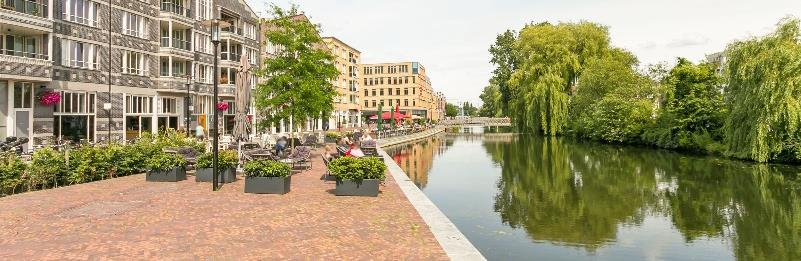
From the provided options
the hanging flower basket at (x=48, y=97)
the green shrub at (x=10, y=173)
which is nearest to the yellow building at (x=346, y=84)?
the hanging flower basket at (x=48, y=97)

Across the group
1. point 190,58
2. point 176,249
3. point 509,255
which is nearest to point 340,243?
point 176,249

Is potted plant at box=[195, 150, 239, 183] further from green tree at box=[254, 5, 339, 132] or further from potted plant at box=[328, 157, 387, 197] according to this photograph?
green tree at box=[254, 5, 339, 132]

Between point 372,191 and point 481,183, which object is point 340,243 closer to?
point 372,191

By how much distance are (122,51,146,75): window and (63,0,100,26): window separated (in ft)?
10.9

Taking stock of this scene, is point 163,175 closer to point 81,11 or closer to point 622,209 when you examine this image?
point 622,209

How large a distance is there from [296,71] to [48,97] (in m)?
12.6

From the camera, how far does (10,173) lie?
13.2 m

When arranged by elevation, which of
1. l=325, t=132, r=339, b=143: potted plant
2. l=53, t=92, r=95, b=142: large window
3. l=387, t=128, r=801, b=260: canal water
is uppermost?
l=53, t=92, r=95, b=142: large window

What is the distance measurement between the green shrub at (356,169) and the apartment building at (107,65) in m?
20.2

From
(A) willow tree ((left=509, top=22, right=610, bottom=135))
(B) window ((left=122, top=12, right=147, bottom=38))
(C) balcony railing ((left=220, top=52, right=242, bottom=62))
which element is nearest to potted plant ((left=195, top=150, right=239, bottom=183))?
(B) window ((left=122, top=12, right=147, bottom=38))

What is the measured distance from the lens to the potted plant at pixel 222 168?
50.4 feet

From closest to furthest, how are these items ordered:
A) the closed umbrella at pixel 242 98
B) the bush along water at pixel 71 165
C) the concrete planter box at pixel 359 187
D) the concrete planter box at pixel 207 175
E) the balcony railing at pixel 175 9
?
the concrete planter box at pixel 359 187 < the bush along water at pixel 71 165 < the concrete planter box at pixel 207 175 < the closed umbrella at pixel 242 98 < the balcony railing at pixel 175 9

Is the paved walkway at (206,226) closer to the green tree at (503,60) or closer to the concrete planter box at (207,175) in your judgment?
the concrete planter box at (207,175)

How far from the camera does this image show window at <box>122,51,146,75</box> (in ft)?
112
